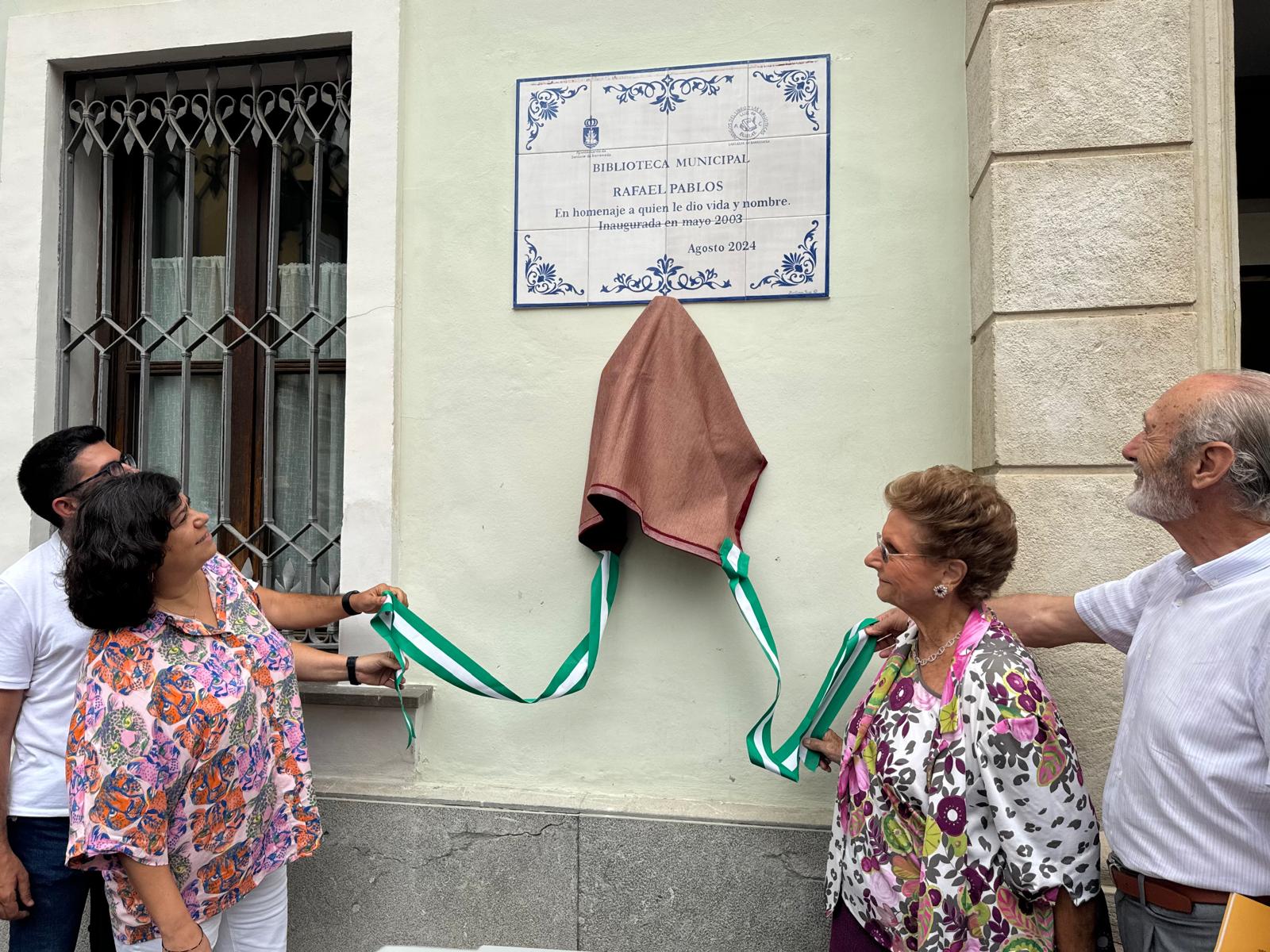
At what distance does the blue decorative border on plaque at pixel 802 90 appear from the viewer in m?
3.23

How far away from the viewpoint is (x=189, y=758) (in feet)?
7.45

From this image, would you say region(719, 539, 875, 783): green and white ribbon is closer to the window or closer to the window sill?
the window sill

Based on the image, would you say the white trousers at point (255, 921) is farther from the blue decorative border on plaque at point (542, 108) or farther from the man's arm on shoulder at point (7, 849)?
the blue decorative border on plaque at point (542, 108)

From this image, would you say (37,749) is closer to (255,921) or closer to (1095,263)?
(255,921)

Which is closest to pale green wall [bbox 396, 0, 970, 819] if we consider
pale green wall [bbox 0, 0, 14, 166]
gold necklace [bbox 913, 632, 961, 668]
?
gold necklace [bbox 913, 632, 961, 668]

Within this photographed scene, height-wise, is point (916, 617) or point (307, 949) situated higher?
point (916, 617)

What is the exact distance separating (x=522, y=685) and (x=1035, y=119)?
90.9 inches

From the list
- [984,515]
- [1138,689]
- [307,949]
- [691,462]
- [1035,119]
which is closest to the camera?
[1138,689]

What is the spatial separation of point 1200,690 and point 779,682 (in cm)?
134

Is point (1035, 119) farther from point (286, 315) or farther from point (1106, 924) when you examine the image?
point (286, 315)

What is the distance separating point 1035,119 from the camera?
284 cm

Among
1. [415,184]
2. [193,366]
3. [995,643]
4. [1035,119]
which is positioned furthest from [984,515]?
[193,366]

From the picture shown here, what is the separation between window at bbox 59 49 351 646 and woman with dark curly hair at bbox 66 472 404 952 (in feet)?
3.51

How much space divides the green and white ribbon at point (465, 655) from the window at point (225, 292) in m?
0.53
